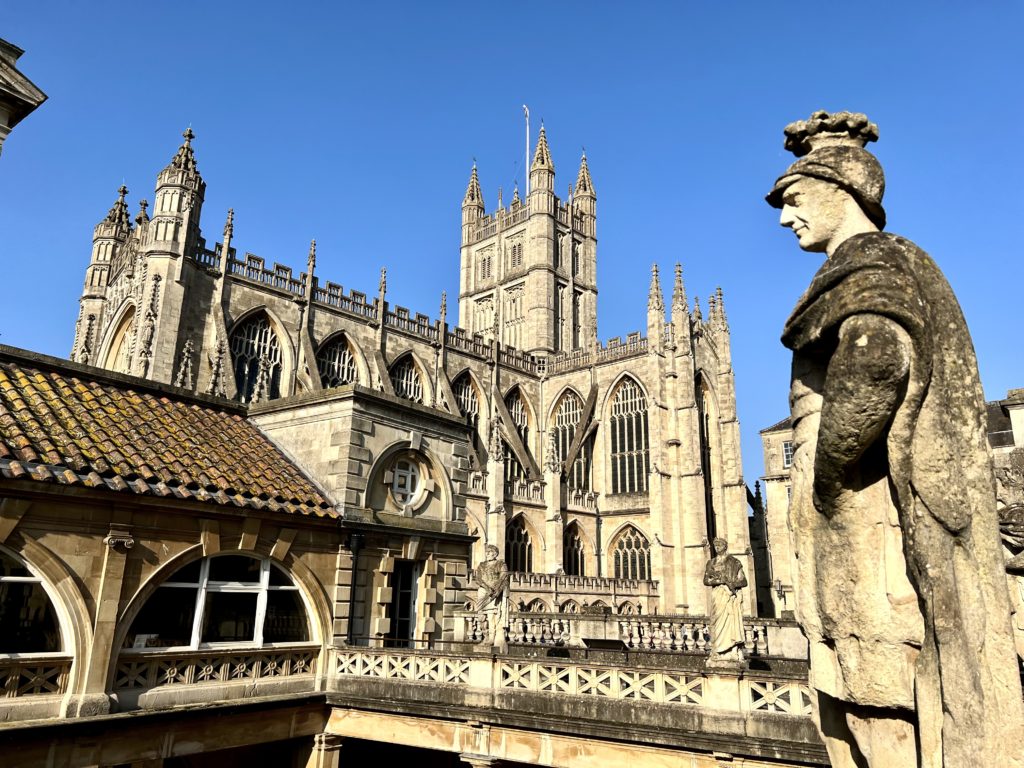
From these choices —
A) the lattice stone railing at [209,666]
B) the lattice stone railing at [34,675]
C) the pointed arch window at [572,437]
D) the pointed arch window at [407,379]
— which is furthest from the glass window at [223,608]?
the pointed arch window at [572,437]

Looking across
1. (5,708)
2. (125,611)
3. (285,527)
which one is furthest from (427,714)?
(5,708)

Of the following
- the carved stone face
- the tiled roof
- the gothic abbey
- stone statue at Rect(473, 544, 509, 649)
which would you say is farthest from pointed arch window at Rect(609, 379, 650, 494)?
the carved stone face

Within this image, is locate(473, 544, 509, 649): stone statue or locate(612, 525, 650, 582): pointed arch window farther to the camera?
locate(612, 525, 650, 582): pointed arch window

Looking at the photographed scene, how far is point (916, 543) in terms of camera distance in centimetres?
262

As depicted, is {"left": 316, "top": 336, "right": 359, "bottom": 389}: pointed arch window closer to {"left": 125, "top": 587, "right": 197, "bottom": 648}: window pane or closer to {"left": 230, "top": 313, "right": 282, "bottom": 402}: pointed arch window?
{"left": 230, "top": 313, "right": 282, "bottom": 402}: pointed arch window

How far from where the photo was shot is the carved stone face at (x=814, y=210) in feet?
10.6

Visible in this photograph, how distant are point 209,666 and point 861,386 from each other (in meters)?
10.8

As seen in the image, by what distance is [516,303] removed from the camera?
58.1 metres

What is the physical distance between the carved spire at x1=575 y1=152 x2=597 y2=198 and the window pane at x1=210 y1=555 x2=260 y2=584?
55.7m

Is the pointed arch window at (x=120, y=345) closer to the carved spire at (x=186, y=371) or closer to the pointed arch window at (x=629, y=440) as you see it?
the carved spire at (x=186, y=371)

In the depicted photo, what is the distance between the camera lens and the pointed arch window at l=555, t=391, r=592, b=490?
4494 centimetres

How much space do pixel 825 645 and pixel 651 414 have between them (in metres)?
40.1

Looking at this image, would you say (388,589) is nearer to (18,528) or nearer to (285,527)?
(285,527)

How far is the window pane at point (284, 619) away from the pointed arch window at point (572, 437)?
32.0m
